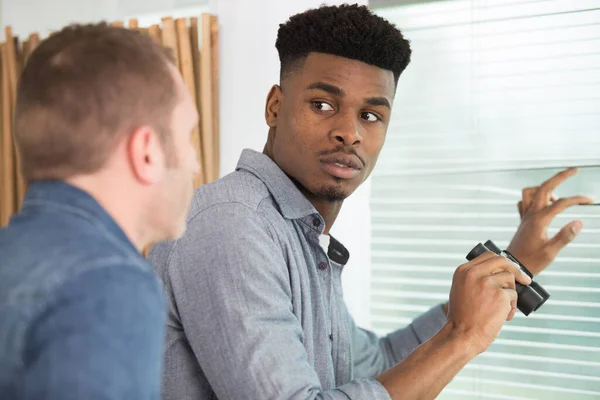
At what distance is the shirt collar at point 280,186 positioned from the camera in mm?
1438

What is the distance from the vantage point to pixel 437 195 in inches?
93.8

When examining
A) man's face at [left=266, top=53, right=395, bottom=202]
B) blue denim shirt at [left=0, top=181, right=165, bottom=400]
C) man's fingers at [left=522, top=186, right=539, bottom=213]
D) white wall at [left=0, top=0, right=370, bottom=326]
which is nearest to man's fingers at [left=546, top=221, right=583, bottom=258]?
man's fingers at [left=522, top=186, right=539, bottom=213]

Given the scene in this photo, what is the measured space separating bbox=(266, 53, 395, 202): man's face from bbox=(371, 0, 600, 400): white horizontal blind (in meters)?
0.85

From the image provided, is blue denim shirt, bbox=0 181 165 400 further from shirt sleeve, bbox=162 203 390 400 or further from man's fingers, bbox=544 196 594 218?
man's fingers, bbox=544 196 594 218

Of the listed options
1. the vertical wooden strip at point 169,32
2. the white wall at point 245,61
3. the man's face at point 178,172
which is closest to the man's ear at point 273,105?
the man's face at point 178,172

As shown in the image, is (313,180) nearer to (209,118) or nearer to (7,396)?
(7,396)

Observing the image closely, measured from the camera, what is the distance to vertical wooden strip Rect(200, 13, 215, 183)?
2.82 metres

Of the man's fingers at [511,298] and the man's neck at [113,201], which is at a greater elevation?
the man's neck at [113,201]

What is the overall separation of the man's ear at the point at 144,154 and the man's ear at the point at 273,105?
2.54 feet

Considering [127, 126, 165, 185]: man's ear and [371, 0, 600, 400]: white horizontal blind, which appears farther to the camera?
[371, 0, 600, 400]: white horizontal blind

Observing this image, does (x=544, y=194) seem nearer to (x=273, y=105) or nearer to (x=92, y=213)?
(x=273, y=105)

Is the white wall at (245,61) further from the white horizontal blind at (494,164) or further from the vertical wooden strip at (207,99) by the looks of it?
the white horizontal blind at (494,164)

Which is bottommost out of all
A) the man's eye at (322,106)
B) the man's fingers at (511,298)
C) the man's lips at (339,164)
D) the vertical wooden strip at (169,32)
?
the man's fingers at (511,298)

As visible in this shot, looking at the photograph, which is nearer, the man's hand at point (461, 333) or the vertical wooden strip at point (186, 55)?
the man's hand at point (461, 333)
